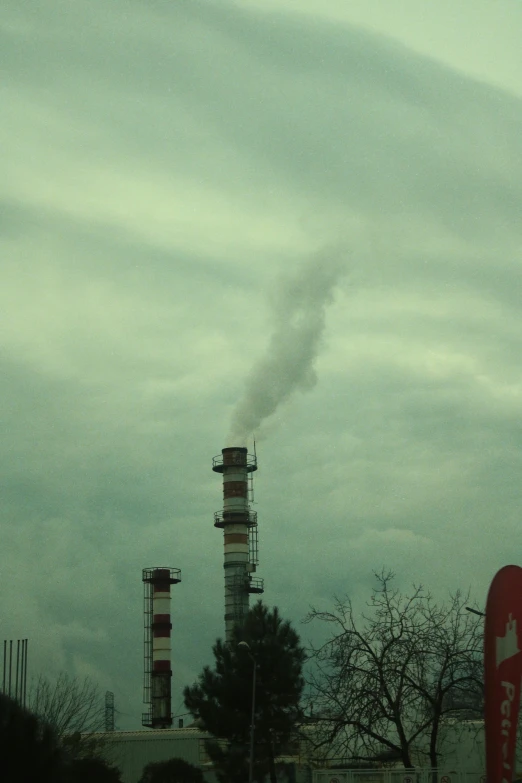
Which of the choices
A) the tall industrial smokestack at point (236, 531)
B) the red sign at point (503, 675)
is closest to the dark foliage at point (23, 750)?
the red sign at point (503, 675)

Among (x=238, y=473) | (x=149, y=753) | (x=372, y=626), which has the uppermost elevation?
(x=238, y=473)

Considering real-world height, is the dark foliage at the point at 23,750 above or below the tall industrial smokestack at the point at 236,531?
below

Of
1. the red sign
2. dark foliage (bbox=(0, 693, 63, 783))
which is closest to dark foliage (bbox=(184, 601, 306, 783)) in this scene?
the red sign

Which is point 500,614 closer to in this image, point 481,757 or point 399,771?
point 399,771

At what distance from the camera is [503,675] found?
848 inches

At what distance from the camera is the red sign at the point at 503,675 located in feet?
70.3

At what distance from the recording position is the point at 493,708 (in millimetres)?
21531

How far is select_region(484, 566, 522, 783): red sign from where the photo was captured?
21.4 m

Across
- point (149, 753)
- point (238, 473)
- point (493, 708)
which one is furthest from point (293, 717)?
point (238, 473)

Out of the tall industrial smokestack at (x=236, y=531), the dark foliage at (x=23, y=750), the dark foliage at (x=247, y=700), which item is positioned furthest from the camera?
the tall industrial smokestack at (x=236, y=531)

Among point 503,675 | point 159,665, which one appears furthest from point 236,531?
point 503,675

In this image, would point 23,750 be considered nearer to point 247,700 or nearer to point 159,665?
point 247,700

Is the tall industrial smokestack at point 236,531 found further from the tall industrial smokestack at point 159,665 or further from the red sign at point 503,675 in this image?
the red sign at point 503,675

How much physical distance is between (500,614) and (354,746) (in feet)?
27.1
